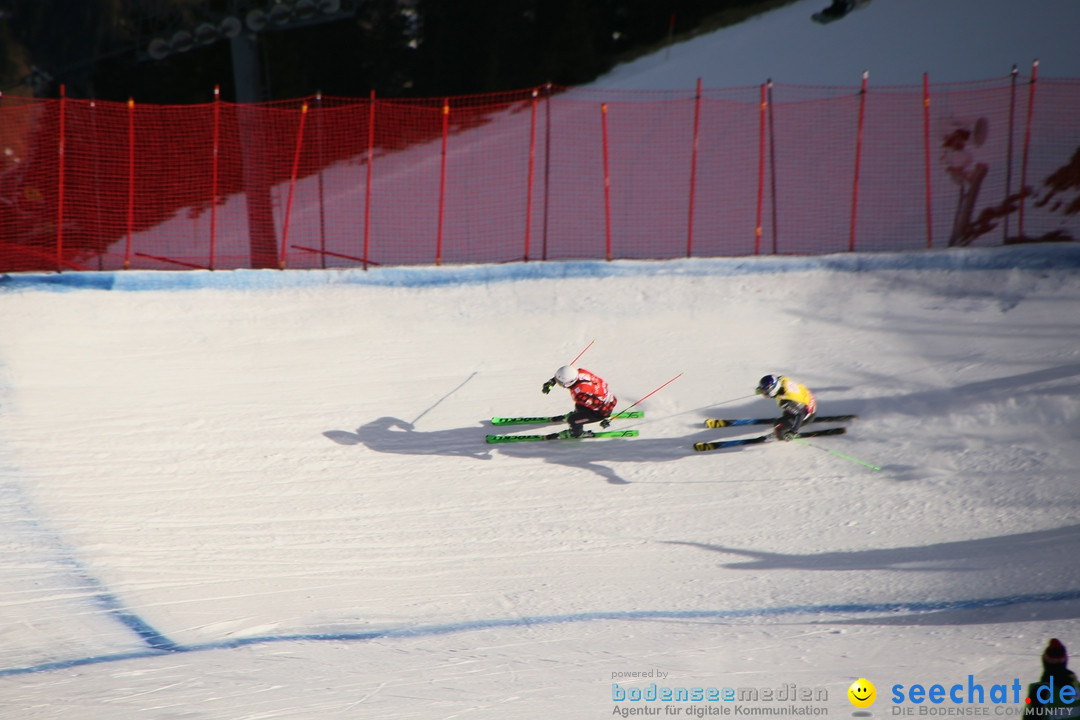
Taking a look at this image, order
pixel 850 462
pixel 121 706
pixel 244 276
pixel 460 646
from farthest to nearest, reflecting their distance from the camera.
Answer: pixel 244 276, pixel 850 462, pixel 460 646, pixel 121 706

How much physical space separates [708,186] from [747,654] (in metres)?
8.38

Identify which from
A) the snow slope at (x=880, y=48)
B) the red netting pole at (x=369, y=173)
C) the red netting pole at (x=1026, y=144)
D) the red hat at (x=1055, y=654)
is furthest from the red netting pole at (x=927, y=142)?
the red hat at (x=1055, y=654)

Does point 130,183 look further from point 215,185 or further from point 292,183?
point 292,183

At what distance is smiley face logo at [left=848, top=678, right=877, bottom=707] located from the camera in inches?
237

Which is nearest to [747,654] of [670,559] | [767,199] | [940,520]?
[670,559]

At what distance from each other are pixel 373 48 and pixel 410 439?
8.79m

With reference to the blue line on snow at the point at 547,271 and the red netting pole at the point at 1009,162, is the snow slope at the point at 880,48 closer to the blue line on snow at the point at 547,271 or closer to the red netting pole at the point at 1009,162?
the red netting pole at the point at 1009,162

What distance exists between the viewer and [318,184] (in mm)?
13336

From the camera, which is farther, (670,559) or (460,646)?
(670,559)

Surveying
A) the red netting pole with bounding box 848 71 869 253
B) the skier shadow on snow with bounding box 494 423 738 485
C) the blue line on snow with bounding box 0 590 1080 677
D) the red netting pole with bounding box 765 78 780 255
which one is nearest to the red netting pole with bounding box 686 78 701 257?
the red netting pole with bounding box 765 78 780 255

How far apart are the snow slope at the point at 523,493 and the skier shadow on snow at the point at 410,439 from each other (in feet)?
0.12

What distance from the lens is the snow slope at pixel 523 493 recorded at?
22.0 feet

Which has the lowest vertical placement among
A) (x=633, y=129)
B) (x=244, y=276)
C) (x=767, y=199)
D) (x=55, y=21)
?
(x=244, y=276)

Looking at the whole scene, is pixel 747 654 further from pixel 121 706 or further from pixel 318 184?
pixel 318 184
